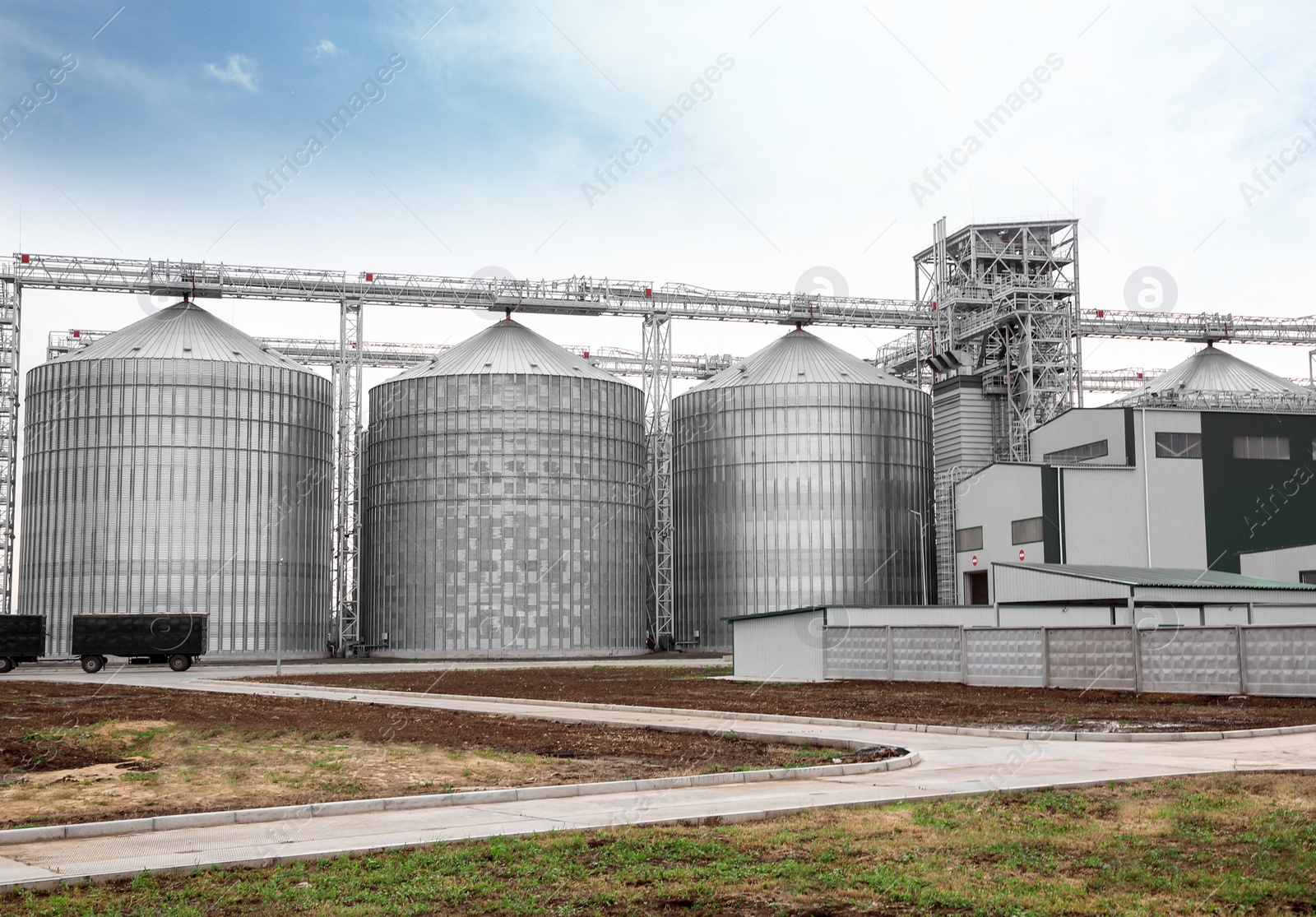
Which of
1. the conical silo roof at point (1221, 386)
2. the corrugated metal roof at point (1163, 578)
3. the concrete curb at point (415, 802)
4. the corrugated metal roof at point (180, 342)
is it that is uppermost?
the corrugated metal roof at point (180, 342)

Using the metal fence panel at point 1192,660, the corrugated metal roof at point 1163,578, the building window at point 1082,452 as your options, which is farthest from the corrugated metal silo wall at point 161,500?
the metal fence panel at point 1192,660

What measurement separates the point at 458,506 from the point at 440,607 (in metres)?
6.62

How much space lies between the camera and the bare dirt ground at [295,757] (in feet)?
58.3

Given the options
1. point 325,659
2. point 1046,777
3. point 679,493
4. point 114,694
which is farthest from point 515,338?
point 1046,777

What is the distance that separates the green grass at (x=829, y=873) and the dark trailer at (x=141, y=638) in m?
54.4

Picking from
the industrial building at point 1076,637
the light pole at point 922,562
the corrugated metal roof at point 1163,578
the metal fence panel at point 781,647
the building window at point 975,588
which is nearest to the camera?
the industrial building at point 1076,637

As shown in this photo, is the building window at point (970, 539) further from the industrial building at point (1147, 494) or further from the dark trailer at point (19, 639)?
the dark trailer at point (19, 639)

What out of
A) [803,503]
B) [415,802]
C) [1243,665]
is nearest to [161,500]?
[803,503]

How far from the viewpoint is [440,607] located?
8169 cm

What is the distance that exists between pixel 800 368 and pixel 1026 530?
87.8 feet

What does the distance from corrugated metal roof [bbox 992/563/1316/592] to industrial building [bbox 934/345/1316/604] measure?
33.4ft

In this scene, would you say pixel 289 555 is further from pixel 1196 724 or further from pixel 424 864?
pixel 424 864

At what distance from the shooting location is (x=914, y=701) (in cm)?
3441

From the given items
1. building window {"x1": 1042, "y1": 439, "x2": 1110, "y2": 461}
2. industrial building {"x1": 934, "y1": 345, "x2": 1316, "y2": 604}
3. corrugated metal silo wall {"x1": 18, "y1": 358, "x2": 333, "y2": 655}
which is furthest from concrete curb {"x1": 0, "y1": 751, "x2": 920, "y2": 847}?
corrugated metal silo wall {"x1": 18, "y1": 358, "x2": 333, "y2": 655}
